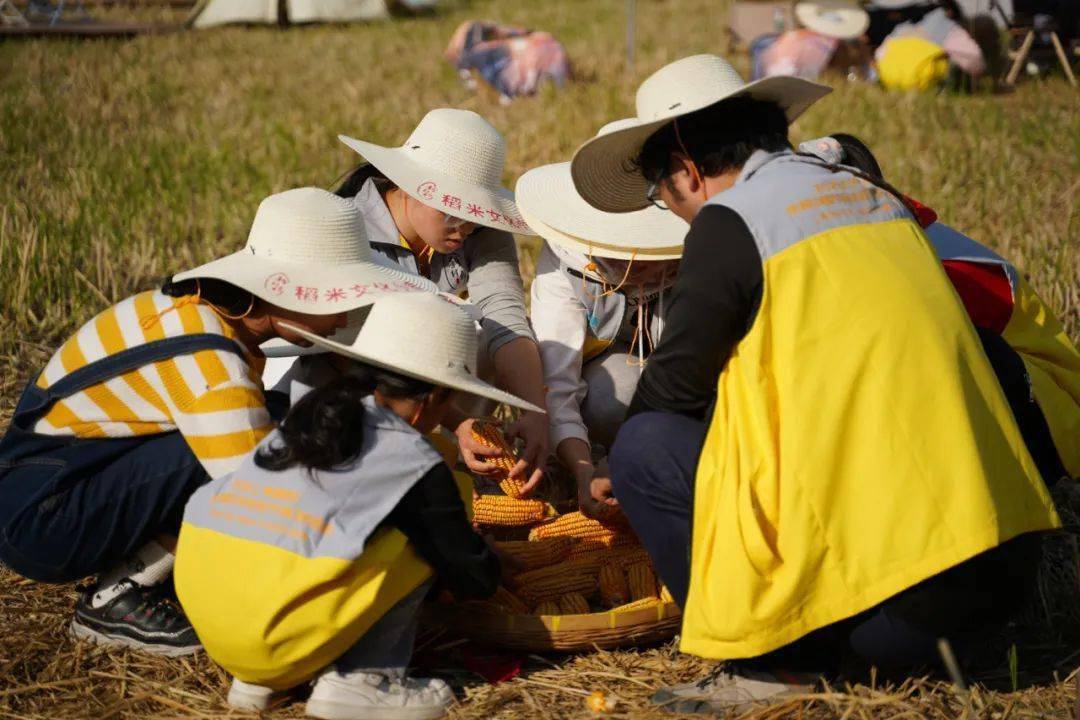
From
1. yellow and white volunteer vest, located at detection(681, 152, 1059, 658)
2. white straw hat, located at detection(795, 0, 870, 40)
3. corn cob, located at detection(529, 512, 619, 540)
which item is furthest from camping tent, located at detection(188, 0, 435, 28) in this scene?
yellow and white volunteer vest, located at detection(681, 152, 1059, 658)

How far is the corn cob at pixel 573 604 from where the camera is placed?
3088mm

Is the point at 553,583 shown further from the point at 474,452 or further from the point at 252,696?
the point at 252,696

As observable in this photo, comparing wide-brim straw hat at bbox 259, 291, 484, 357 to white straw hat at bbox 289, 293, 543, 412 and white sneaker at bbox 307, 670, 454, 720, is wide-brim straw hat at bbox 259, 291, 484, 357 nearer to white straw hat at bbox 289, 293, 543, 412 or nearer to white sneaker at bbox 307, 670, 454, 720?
white straw hat at bbox 289, 293, 543, 412

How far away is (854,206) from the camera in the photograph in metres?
2.45

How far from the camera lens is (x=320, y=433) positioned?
8.12 feet

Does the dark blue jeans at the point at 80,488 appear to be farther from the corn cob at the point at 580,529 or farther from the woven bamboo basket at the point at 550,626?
the corn cob at the point at 580,529

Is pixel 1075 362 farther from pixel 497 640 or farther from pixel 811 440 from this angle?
pixel 497 640

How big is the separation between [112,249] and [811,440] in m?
4.12

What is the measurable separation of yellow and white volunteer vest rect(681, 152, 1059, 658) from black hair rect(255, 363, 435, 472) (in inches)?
29.3

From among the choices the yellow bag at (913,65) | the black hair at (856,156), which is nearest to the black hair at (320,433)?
the black hair at (856,156)

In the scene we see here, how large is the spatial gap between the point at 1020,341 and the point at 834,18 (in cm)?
→ 855

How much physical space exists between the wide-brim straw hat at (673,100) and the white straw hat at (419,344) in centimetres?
56

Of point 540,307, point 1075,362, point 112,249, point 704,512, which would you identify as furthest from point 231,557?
point 112,249

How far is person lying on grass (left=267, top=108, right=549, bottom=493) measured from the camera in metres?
3.44
